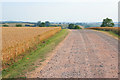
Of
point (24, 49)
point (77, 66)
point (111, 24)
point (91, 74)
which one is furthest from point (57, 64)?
point (111, 24)

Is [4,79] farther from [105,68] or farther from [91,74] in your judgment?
[105,68]

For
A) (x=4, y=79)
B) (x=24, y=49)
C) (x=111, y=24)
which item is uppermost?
(x=111, y=24)

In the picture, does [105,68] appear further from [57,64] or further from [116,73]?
[57,64]

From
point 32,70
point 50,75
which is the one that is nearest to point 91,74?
point 50,75

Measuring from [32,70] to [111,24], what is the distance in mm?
89860

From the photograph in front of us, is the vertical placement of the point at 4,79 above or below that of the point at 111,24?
below

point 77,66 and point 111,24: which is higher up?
point 111,24

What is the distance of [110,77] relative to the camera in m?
6.25

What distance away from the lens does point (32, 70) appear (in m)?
7.29

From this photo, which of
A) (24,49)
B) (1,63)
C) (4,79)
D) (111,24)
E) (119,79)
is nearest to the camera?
(119,79)

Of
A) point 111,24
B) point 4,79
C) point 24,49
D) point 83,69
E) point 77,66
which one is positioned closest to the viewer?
point 4,79

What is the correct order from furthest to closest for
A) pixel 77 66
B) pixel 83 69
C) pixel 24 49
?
1. pixel 24 49
2. pixel 77 66
3. pixel 83 69

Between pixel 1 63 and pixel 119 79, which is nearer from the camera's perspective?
pixel 119 79

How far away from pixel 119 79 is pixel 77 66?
90.1 inches
